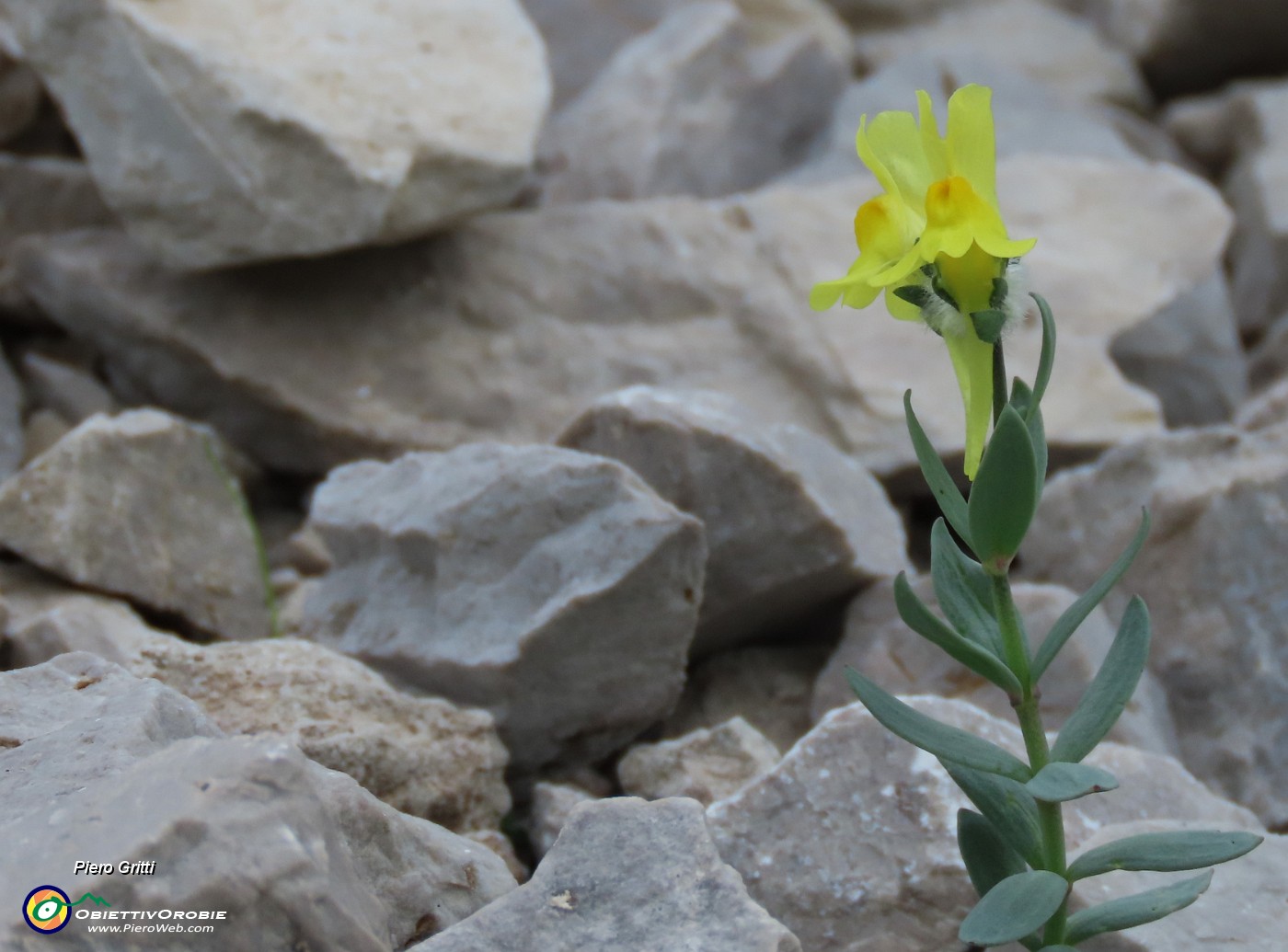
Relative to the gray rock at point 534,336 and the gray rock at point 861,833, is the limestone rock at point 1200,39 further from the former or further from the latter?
the gray rock at point 861,833

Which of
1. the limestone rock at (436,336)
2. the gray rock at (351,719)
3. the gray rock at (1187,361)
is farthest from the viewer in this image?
the gray rock at (1187,361)

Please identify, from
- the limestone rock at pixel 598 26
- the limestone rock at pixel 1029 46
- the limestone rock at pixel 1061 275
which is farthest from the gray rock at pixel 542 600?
the limestone rock at pixel 1029 46

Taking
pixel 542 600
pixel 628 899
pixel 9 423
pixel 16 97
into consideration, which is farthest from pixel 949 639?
pixel 16 97

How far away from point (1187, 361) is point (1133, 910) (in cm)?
301

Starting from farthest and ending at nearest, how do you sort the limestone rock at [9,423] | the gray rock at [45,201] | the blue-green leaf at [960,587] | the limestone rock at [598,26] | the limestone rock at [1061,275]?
the limestone rock at [598,26], the gray rock at [45,201], the limestone rock at [1061,275], the limestone rock at [9,423], the blue-green leaf at [960,587]

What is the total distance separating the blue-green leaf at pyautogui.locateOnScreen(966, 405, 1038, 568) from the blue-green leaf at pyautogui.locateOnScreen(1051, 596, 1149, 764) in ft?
0.63

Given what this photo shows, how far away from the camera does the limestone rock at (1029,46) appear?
573 centimetres

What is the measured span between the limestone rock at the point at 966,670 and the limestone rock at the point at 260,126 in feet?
4.65

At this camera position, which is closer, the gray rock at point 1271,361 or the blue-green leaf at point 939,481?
the blue-green leaf at point 939,481

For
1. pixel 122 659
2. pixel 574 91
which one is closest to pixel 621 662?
pixel 122 659

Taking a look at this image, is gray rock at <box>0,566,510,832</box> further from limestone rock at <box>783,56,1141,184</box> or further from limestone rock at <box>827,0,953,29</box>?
limestone rock at <box>827,0,953,29</box>

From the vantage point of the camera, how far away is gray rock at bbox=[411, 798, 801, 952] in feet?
4.16

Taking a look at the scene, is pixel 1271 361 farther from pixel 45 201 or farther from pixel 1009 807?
pixel 45 201

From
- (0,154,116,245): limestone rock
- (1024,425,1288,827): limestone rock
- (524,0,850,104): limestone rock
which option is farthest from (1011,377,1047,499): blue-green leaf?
(524,0,850,104): limestone rock
